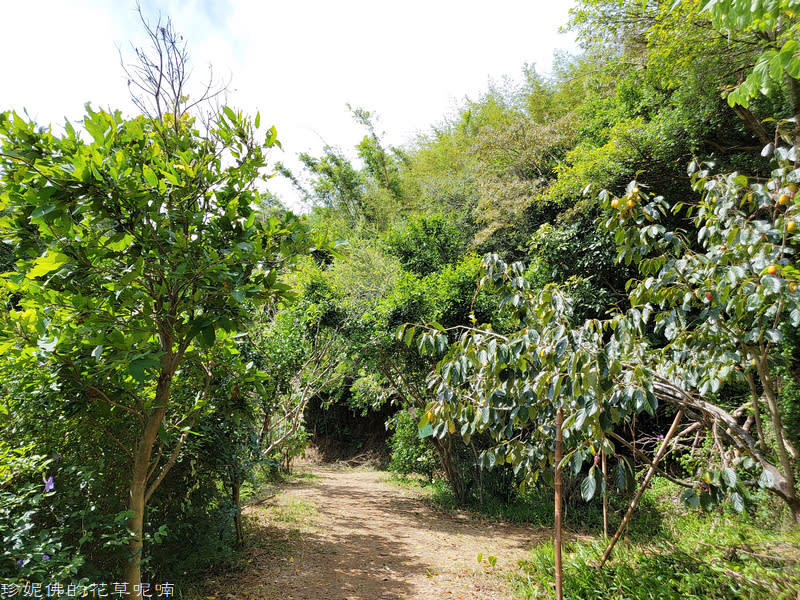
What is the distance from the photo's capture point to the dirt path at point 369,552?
3.38 metres

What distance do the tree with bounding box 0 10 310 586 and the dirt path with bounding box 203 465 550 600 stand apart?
5.61 feet

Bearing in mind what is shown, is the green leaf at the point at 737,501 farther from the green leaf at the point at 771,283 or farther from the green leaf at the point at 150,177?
the green leaf at the point at 150,177

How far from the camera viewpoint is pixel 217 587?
10.5 feet

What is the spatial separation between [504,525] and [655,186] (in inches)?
243

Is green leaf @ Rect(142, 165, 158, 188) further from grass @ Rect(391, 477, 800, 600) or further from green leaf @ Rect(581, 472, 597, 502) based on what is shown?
grass @ Rect(391, 477, 800, 600)

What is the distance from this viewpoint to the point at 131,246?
5.99ft

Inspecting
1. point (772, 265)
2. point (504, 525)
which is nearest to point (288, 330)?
point (504, 525)

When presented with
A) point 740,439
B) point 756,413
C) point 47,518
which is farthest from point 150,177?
point 756,413

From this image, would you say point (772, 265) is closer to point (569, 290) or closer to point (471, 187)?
point (569, 290)

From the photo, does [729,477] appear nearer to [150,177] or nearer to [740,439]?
[740,439]

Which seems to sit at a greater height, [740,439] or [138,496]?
[740,439]

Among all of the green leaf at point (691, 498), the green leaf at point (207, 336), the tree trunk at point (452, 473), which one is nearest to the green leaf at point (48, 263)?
the green leaf at point (207, 336)

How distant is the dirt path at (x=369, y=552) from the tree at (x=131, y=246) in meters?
1.71

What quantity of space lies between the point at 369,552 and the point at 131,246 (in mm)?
3929
